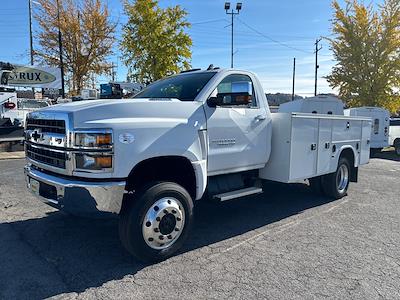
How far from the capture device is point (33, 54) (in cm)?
2338

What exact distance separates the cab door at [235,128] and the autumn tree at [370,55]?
606 inches

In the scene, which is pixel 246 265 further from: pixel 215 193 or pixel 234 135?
pixel 234 135

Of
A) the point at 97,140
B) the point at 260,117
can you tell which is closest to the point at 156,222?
the point at 97,140

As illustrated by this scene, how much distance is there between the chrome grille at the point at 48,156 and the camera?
3.72 m

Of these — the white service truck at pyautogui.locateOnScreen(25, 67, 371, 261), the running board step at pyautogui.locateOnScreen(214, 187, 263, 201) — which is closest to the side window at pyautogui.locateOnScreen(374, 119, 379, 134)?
the white service truck at pyautogui.locateOnScreen(25, 67, 371, 261)

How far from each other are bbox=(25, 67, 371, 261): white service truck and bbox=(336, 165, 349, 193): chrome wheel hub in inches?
59.8

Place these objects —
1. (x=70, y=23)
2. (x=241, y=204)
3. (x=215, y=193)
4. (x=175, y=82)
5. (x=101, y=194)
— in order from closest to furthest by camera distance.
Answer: (x=101, y=194) → (x=215, y=193) → (x=175, y=82) → (x=241, y=204) → (x=70, y=23)

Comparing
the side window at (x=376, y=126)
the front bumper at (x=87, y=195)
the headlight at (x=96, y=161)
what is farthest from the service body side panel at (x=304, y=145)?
the side window at (x=376, y=126)

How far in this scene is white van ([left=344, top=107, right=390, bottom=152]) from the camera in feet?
49.3

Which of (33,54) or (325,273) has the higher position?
(33,54)

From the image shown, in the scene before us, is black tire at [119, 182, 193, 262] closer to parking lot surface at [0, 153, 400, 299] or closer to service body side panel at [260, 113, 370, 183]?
parking lot surface at [0, 153, 400, 299]

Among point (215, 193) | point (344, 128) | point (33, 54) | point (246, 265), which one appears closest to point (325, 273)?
point (246, 265)

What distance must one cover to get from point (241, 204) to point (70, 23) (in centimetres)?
1996

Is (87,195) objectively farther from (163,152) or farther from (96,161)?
(163,152)
